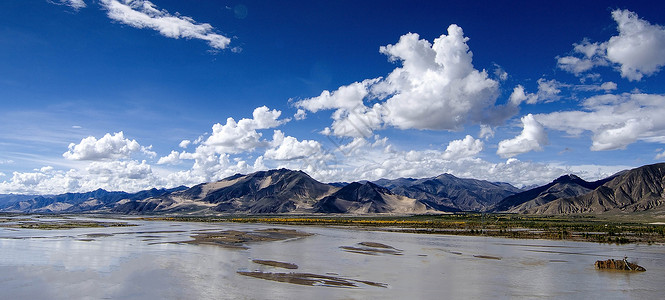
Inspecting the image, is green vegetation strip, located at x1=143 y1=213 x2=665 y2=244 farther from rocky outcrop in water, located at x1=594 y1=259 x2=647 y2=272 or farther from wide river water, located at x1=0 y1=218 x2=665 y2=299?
rocky outcrop in water, located at x1=594 y1=259 x2=647 y2=272

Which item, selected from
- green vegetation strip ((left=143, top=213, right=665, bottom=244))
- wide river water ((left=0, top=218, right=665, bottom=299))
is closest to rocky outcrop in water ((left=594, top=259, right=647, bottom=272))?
wide river water ((left=0, top=218, right=665, bottom=299))

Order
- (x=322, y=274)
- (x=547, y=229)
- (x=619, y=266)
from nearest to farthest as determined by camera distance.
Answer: (x=322, y=274) → (x=619, y=266) → (x=547, y=229)

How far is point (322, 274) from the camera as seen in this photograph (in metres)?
35.0

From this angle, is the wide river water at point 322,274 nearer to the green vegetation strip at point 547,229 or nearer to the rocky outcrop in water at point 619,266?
the rocky outcrop in water at point 619,266

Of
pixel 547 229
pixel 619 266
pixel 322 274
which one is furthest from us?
pixel 547 229

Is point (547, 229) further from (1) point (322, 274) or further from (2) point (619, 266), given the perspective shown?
(1) point (322, 274)

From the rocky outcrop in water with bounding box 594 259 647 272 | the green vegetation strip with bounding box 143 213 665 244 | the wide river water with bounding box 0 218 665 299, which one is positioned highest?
the green vegetation strip with bounding box 143 213 665 244

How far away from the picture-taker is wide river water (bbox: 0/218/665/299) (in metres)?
27.6

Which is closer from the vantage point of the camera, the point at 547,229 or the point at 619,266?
the point at 619,266

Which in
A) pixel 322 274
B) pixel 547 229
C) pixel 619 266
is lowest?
pixel 322 274

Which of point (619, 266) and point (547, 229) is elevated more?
point (547, 229)

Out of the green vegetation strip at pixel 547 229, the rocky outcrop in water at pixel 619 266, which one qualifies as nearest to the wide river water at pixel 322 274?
the rocky outcrop in water at pixel 619 266

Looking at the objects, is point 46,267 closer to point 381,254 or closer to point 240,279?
point 240,279

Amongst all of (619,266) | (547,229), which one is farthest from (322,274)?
(547,229)
